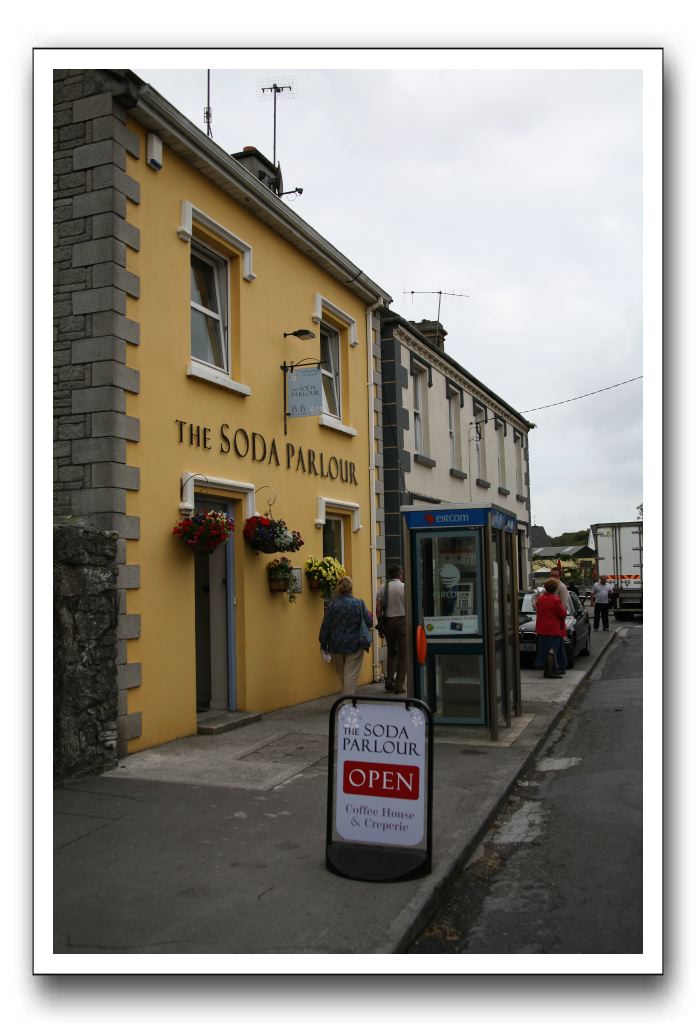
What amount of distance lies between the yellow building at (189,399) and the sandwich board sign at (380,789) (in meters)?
3.35

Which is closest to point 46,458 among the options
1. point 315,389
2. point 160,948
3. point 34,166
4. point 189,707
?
point 34,166

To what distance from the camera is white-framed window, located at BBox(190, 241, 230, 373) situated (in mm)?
10211

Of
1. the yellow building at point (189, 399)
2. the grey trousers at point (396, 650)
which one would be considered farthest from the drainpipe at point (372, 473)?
the grey trousers at point (396, 650)

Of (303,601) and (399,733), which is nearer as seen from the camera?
(399,733)

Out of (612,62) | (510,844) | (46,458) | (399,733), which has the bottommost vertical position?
(510,844)

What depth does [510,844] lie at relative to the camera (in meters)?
6.24

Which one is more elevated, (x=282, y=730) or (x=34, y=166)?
(x=34, y=166)

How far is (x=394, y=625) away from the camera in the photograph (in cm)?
1225

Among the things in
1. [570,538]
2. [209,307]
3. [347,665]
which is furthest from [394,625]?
[570,538]

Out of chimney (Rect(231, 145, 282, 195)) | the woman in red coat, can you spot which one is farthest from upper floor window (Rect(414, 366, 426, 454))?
chimney (Rect(231, 145, 282, 195))

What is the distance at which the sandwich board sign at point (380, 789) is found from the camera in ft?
17.3

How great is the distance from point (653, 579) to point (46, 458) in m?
2.89

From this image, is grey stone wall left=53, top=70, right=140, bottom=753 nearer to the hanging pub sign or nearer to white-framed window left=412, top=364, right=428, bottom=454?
the hanging pub sign

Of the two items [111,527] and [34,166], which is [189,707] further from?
[34,166]
